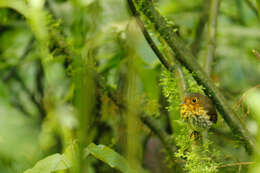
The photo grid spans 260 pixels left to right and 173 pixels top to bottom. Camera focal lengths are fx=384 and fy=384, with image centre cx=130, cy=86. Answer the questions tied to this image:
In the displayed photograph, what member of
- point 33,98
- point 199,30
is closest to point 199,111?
point 199,30

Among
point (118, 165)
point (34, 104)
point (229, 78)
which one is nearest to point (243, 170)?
point (118, 165)

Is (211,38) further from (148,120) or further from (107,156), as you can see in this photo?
(107,156)

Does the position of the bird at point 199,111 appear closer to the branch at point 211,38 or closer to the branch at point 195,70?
the branch at point 195,70

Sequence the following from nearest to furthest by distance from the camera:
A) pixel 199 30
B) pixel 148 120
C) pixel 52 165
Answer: pixel 52 165
pixel 148 120
pixel 199 30

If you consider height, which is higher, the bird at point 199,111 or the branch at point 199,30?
the branch at point 199,30

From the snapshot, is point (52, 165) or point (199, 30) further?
point (199, 30)

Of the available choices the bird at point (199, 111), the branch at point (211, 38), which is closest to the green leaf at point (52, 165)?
the bird at point (199, 111)
